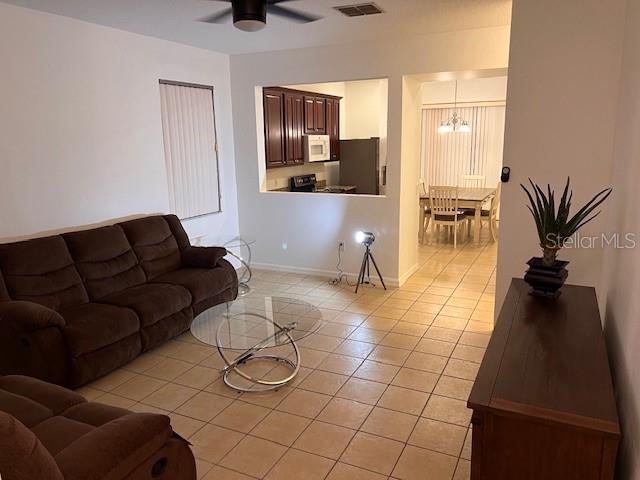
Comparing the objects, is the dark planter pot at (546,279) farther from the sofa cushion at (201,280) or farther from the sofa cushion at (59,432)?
the sofa cushion at (201,280)

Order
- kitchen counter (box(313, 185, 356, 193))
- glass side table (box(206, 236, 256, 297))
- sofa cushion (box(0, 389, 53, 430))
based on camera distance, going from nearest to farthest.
Answer: sofa cushion (box(0, 389, 53, 430))
glass side table (box(206, 236, 256, 297))
kitchen counter (box(313, 185, 356, 193))

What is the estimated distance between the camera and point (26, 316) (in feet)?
9.04

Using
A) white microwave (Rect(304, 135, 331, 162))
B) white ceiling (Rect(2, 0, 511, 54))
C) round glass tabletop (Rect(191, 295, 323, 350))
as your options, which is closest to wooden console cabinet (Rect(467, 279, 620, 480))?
round glass tabletop (Rect(191, 295, 323, 350))

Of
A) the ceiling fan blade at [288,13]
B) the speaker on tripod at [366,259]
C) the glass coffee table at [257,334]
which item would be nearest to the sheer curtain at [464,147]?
the speaker on tripod at [366,259]

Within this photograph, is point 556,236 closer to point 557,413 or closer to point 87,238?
point 557,413

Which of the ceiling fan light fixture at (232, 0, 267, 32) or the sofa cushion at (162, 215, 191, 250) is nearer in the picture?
the ceiling fan light fixture at (232, 0, 267, 32)

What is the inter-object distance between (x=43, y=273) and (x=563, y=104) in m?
3.74

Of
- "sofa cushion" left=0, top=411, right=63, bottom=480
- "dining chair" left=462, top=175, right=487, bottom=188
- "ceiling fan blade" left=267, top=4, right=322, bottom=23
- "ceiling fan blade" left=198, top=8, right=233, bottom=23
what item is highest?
"ceiling fan blade" left=198, top=8, right=233, bottom=23

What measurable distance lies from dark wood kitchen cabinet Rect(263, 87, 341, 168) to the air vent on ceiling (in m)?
2.03

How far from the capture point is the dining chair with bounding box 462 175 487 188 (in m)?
8.38

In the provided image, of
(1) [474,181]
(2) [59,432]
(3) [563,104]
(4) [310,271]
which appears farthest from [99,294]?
(1) [474,181]

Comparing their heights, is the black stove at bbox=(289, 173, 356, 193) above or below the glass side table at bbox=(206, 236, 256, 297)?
above

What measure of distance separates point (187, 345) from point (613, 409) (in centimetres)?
298

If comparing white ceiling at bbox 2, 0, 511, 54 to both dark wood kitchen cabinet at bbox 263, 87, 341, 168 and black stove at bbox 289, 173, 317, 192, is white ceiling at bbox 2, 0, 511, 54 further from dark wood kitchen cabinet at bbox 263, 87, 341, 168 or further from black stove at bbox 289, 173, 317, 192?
black stove at bbox 289, 173, 317, 192
